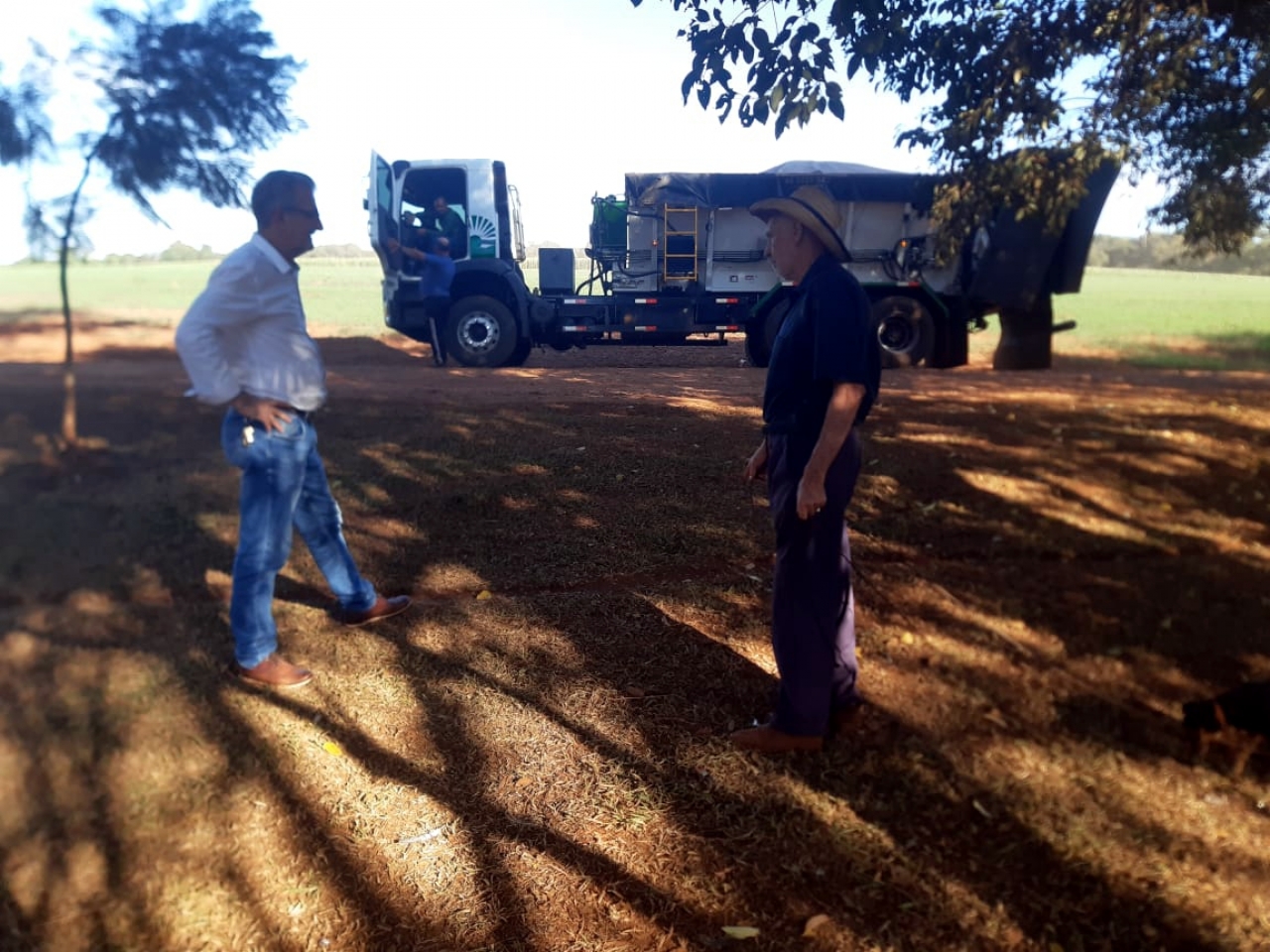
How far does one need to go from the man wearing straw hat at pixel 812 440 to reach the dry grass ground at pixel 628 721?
33cm

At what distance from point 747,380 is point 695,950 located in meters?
9.54

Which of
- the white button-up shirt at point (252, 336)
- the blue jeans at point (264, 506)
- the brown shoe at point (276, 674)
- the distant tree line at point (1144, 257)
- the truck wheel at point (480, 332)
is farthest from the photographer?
the distant tree line at point (1144, 257)

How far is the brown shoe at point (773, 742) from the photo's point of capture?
10.5ft

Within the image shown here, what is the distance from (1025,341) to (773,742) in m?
12.4

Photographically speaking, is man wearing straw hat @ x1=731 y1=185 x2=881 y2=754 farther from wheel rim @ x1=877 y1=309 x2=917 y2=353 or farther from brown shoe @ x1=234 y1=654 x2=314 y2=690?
wheel rim @ x1=877 y1=309 x2=917 y2=353

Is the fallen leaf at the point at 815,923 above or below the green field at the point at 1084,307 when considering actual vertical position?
below

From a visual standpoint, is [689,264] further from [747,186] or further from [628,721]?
[628,721]

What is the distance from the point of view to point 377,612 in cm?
430

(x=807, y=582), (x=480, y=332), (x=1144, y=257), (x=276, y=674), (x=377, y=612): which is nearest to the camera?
(x=807, y=582)

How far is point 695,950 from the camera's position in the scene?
2.41 metres

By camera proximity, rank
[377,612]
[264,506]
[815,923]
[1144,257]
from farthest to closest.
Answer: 1. [1144,257]
2. [377,612]
3. [264,506]
4. [815,923]

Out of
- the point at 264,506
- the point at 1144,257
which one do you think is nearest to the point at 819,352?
the point at 264,506

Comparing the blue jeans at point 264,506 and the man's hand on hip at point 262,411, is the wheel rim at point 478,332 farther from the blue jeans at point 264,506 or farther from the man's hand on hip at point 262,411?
the man's hand on hip at point 262,411

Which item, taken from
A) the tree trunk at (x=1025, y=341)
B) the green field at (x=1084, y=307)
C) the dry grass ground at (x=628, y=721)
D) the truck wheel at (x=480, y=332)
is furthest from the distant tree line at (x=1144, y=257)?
the dry grass ground at (x=628, y=721)
